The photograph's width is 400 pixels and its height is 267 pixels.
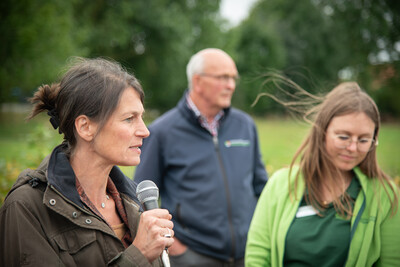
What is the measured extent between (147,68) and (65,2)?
951cm

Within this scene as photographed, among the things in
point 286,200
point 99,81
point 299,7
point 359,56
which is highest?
point 299,7

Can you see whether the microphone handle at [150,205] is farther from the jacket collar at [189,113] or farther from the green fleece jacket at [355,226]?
the jacket collar at [189,113]

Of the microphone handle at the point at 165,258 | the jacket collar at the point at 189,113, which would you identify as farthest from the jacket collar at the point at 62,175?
the jacket collar at the point at 189,113

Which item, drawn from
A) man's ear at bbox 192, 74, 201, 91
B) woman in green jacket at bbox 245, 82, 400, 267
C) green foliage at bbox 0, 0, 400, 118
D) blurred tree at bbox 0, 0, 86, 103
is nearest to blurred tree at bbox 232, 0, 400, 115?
green foliage at bbox 0, 0, 400, 118

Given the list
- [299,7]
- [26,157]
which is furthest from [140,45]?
[26,157]

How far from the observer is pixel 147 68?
25.9 meters

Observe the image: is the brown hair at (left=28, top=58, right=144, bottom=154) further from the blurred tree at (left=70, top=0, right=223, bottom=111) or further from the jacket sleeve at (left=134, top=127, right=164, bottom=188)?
the blurred tree at (left=70, top=0, right=223, bottom=111)

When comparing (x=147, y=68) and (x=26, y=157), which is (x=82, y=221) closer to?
(x=26, y=157)

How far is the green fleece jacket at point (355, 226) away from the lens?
2.51 meters

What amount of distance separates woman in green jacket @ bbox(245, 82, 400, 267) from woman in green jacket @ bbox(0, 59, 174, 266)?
1059 millimetres

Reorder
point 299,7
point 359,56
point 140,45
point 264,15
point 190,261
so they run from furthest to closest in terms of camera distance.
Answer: point 264,15
point 299,7
point 140,45
point 359,56
point 190,261

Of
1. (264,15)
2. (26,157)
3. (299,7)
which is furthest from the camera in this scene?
(264,15)

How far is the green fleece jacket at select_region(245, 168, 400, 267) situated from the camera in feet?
8.22

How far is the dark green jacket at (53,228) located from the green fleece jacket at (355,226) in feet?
3.89
